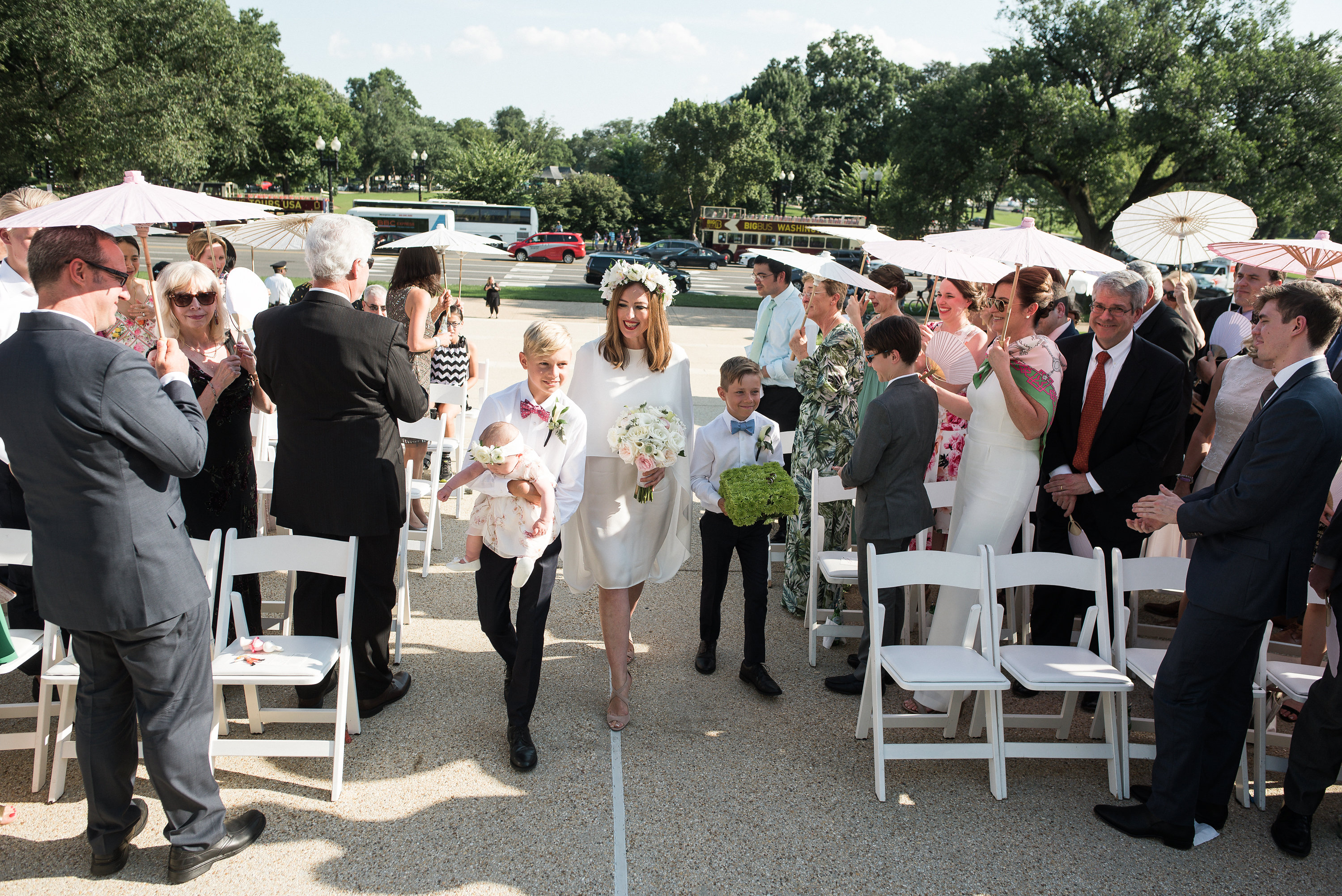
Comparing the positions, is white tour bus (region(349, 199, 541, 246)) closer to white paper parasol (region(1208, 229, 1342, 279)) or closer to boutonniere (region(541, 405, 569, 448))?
white paper parasol (region(1208, 229, 1342, 279))

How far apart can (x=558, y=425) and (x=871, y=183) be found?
47711 millimetres

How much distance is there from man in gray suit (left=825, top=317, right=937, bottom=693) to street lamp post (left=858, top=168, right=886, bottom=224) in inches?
1334

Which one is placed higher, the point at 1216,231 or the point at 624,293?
the point at 1216,231

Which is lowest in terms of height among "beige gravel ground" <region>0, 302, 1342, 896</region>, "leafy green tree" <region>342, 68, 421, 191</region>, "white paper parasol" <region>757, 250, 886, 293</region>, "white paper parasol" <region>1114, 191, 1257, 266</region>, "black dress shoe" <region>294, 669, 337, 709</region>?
"beige gravel ground" <region>0, 302, 1342, 896</region>

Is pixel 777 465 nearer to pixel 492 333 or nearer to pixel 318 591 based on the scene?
pixel 318 591

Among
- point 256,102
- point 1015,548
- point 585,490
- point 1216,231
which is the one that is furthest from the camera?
point 256,102

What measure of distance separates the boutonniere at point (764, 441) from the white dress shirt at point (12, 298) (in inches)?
148

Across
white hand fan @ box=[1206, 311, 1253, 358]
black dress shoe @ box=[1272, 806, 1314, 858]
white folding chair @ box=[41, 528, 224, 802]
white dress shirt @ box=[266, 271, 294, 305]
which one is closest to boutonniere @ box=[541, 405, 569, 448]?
white folding chair @ box=[41, 528, 224, 802]

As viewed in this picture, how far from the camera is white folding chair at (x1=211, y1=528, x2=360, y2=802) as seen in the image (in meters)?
3.45

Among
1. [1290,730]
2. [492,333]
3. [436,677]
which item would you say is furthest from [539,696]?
[492,333]

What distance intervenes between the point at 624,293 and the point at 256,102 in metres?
35.9

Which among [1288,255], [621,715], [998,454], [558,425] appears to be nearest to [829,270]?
[998,454]

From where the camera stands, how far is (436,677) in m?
4.59

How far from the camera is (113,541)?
2.74m
